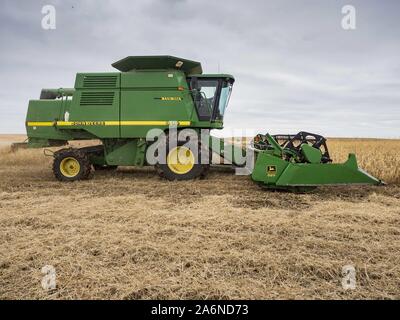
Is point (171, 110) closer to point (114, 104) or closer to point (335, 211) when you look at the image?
point (114, 104)

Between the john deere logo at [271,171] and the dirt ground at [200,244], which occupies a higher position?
the john deere logo at [271,171]

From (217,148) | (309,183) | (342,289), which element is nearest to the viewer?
(342,289)

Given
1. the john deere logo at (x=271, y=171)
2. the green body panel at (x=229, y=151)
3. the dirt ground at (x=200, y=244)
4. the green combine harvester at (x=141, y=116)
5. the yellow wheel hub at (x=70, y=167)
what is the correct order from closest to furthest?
the dirt ground at (x=200, y=244) < the john deere logo at (x=271, y=171) < the green body panel at (x=229, y=151) < the green combine harvester at (x=141, y=116) < the yellow wheel hub at (x=70, y=167)

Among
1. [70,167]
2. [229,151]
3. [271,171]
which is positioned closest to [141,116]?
[70,167]

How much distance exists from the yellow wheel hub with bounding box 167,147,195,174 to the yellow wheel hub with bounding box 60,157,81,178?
7.52ft

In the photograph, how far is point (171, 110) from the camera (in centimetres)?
838

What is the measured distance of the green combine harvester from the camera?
8.24m

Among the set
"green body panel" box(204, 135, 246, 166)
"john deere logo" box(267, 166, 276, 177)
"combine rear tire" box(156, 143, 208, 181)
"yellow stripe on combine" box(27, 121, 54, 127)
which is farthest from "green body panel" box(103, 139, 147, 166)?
"john deere logo" box(267, 166, 276, 177)

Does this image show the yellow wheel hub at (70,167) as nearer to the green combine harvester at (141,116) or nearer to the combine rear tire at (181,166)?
the green combine harvester at (141,116)

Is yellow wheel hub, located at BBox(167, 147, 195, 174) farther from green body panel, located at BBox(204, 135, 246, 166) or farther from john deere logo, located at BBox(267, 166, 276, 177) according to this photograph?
john deere logo, located at BBox(267, 166, 276, 177)

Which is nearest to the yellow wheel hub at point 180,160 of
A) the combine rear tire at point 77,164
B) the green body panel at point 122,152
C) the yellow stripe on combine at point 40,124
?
the green body panel at point 122,152

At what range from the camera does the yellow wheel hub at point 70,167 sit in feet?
27.6
